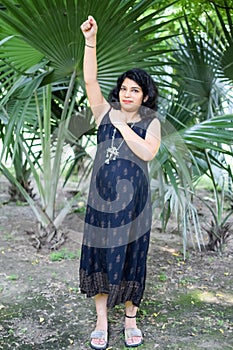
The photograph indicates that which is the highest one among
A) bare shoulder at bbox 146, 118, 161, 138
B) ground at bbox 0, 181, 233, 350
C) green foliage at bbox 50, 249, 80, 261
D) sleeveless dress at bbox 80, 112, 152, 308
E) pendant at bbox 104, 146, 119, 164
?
bare shoulder at bbox 146, 118, 161, 138

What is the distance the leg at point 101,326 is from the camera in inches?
88.3

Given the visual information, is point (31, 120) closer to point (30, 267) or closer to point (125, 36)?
point (30, 267)

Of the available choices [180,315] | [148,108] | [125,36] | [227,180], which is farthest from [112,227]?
[227,180]

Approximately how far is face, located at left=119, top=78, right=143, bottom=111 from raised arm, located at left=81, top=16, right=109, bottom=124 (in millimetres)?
102

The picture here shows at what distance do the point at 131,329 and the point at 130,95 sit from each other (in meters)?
1.11

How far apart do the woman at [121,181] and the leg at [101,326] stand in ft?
0.35

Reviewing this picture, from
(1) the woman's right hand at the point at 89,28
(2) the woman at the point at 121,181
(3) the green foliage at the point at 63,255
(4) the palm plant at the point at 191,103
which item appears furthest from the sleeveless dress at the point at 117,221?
(3) the green foliage at the point at 63,255

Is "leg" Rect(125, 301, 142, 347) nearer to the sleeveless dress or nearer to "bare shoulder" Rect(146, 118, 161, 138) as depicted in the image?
the sleeveless dress

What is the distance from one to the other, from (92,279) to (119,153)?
616mm

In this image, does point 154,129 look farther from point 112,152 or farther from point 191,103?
point 191,103

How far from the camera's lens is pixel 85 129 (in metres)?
3.90

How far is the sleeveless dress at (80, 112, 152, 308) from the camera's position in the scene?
2.05 m

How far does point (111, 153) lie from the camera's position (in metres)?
2.05

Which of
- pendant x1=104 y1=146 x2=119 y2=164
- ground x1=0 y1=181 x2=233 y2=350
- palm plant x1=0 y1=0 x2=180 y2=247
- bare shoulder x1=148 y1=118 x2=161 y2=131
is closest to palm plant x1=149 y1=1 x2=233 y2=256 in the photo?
ground x1=0 y1=181 x2=233 y2=350
